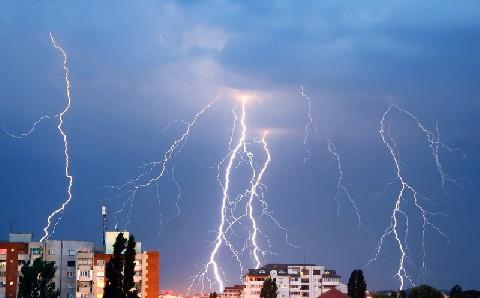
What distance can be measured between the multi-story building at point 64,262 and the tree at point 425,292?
73.7 ft

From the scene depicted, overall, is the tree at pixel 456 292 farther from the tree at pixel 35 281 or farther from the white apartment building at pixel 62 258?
the tree at pixel 35 281

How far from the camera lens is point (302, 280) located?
90.7 meters

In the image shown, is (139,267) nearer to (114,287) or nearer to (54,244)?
(54,244)

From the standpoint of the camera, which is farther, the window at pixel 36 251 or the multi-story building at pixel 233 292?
the multi-story building at pixel 233 292

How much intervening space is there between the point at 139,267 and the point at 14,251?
35.0ft

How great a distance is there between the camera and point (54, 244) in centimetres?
6334

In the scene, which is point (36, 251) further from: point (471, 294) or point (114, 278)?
point (471, 294)

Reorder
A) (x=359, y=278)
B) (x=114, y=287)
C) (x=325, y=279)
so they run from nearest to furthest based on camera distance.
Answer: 1. (x=114, y=287)
2. (x=359, y=278)
3. (x=325, y=279)

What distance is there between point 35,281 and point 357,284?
35730 mm

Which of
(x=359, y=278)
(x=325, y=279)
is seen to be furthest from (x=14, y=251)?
(x=325, y=279)

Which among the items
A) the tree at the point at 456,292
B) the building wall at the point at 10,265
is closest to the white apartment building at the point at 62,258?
the building wall at the point at 10,265

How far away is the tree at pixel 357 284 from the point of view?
67.3 metres

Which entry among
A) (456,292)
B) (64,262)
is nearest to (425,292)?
(456,292)

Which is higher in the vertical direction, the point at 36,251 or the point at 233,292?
the point at 36,251
